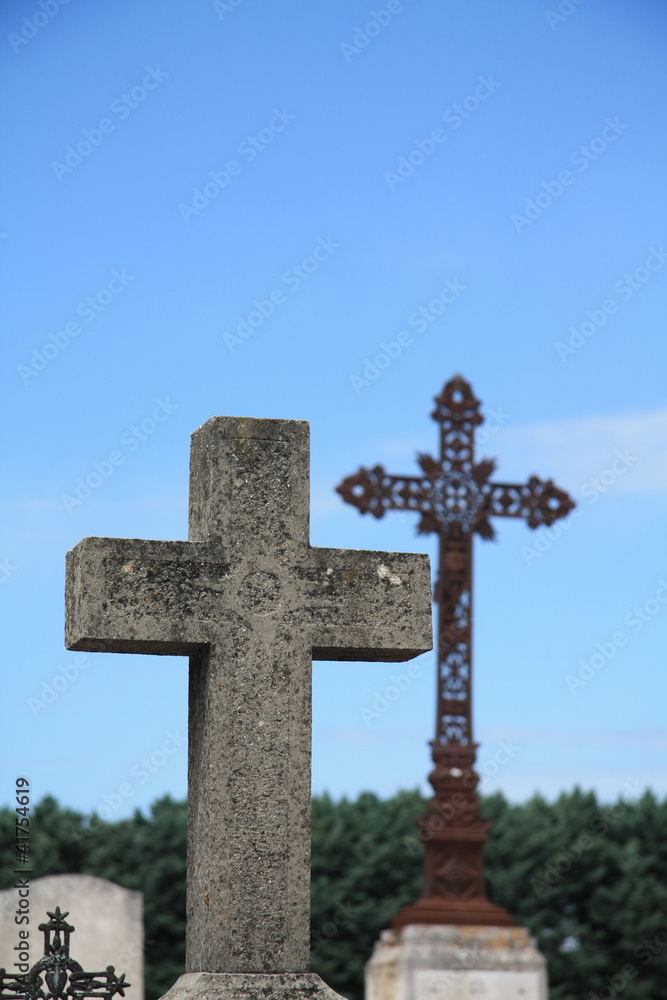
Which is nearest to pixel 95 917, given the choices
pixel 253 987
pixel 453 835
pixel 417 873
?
pixel 453 835

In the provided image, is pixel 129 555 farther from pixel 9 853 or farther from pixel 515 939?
pixel 9 853

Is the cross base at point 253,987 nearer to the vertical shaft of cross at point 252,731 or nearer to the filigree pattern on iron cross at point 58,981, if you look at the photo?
the vertical shaft of cross at point 252,731

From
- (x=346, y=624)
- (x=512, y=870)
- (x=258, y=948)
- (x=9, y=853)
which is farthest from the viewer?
(x=512, y=870)

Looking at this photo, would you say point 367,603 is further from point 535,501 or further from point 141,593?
point 535,501

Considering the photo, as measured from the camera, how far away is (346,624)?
17.1ft

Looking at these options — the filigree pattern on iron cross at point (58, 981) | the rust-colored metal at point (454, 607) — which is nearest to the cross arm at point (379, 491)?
the rust-colored metal at point (454, 607)

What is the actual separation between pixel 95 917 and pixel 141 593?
869 cm

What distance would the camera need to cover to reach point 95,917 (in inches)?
507

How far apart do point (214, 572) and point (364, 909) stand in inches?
546

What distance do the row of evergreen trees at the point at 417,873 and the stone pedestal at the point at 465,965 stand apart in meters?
2.92

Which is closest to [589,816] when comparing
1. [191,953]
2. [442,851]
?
[442,851]

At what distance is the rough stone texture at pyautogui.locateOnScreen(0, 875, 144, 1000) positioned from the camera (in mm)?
12828

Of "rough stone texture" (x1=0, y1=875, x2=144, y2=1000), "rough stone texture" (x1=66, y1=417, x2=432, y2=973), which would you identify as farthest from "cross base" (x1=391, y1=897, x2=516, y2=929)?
"rough stone texture" (x1=66, y1=417, x2=432, y2=973)

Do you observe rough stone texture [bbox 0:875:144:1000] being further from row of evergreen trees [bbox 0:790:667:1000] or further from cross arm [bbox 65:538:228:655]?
cross arm [bbox 65:538:228:655]
